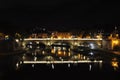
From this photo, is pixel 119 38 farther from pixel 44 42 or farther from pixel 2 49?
pixel 44 42

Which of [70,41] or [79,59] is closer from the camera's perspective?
[79,59]

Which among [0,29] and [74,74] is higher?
[0,29]

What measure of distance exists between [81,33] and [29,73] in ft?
292

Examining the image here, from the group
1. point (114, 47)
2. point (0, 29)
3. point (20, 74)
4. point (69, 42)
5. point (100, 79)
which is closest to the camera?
point (100, 79)

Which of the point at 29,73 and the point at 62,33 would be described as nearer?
the point at 29,73

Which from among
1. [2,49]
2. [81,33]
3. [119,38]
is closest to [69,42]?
[81,33]

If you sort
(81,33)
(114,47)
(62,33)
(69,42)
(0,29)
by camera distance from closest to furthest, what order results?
(114,47)
(0,29)
(69,42)
(81,33)
(62,33)

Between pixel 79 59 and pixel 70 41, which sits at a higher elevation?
pixel 70 41

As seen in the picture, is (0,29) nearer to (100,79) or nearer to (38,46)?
(38,46)

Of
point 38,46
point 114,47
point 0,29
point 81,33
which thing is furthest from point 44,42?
point 114,47

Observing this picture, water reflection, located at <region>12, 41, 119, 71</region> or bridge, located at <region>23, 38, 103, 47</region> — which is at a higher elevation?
bridge, located at <region>23, 38, 103, 47</region>

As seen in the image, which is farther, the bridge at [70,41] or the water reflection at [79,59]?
the bridge at [70,41]

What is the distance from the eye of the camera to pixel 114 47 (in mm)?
62875

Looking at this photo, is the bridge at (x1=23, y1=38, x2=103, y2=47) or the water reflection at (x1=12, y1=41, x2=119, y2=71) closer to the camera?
the water reflection at (x1=12, y1=41, x2=119, y2=71)
